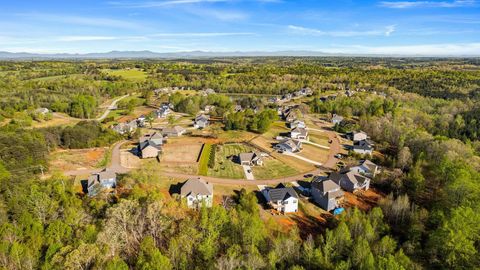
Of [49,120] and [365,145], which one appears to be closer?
[365,145]

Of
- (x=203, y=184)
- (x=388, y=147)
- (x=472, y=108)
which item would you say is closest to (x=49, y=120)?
(x=203, y=184)

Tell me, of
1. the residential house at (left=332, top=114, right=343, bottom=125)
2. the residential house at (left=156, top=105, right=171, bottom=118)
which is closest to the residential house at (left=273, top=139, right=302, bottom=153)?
the residential house at (left=332, top=114, right=343, bottom=125)

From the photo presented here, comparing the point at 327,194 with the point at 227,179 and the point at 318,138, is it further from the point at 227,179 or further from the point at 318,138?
the point at 318,138

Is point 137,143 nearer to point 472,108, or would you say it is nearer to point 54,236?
point 54,236

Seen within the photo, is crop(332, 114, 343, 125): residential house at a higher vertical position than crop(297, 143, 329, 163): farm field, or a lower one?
higher

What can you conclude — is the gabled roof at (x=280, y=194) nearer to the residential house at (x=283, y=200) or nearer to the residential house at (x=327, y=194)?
the residential house at (x=283, y=200)

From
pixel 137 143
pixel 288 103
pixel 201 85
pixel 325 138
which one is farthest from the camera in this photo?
pixel 201 85

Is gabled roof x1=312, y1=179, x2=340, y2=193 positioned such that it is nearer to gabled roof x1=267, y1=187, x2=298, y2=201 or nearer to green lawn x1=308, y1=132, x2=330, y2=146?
gabled roof x1=267, y1=187, x2=298, y2=201
